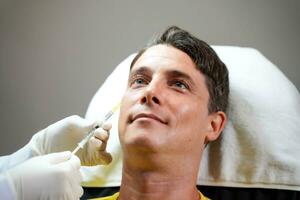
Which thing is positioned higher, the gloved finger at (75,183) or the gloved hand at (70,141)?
the gloved hand at (70,141)

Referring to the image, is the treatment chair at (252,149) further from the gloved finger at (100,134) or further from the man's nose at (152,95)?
the man's nose at (152,95)

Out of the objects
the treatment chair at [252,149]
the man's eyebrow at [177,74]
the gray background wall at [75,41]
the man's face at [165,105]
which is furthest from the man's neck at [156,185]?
the gray background wall at [75,41]

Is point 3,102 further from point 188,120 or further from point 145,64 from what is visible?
point 188,120

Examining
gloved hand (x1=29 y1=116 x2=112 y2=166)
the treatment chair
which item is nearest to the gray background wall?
the treatment chair

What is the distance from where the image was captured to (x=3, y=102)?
84.5 inches

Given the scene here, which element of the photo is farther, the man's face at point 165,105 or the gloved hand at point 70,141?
the gloved hand at point 70,141

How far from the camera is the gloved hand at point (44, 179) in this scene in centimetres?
108

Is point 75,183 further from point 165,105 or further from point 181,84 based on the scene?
point 181,84

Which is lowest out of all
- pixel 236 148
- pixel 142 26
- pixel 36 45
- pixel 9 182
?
pixel 9 182

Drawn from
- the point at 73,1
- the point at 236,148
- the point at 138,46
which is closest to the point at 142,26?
the point at 138,46

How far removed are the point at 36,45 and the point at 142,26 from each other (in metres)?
0.60

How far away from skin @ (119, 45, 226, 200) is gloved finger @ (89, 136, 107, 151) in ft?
0.39

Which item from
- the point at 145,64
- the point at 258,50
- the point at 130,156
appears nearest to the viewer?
the point at 130,156

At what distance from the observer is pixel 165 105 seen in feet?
4.24
